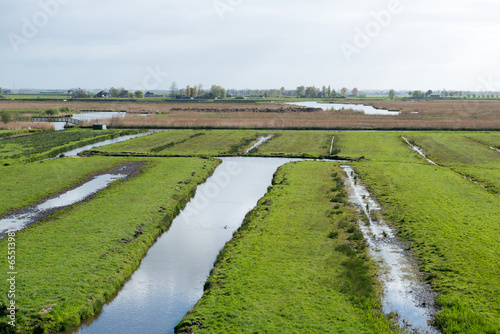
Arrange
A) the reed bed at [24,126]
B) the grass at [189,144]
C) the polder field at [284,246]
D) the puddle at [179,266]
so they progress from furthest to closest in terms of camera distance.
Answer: the reed bed at [24,126]
the grass at [189,144]
the puddle at [179,266]
the polder field at [284,246]

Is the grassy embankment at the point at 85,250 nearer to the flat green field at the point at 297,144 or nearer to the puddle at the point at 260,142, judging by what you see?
the flat green field at the point at 297,144

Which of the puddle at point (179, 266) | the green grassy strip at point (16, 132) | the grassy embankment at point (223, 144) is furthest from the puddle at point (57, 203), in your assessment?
the green grassy strip at point (16, 132)

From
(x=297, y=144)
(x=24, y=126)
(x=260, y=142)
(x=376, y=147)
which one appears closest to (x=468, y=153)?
(x=376, y=147)

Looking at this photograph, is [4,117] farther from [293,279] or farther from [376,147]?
[293,279]

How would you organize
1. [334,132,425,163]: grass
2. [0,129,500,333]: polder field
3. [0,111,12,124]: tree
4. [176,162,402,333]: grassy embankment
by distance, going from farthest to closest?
[0,111,12,124]: tree
[334,132,425,163]: grass
[0,129,500,333]: polder field
[176,162,402,333]: grassy embankment

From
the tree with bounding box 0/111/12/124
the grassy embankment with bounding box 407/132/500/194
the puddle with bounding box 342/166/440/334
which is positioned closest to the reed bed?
the tree with bounding box 0/111/12/124

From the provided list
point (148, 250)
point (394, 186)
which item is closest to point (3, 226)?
point (148, 250)

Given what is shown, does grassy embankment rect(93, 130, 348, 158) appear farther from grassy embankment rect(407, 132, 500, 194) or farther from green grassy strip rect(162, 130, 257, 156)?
grassy embankment rect(407, 132, 500, 194)
